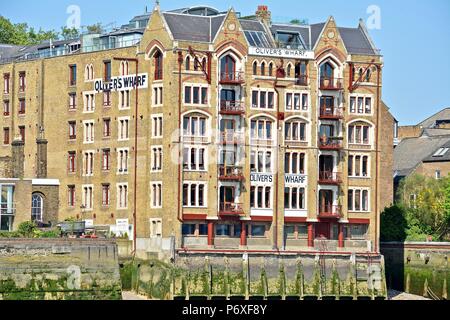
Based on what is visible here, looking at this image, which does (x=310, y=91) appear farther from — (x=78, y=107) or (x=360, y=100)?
(x=78, y=107)

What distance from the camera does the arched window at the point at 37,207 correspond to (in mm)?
110375

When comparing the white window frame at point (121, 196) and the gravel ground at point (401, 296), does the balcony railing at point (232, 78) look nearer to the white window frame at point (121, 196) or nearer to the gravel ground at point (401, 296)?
the white window frame at point (121, 196)

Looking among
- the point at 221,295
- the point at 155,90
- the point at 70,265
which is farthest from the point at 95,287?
the point at 155,90

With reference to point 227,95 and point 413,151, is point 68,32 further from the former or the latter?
point 227,95

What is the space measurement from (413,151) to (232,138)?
123ft

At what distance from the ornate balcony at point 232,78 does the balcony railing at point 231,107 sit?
143cm

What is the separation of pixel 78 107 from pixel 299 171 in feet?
58.9

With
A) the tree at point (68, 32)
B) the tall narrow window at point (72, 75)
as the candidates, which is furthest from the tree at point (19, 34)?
the tall narrow window at point (72, 75)

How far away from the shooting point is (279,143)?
4195 inches

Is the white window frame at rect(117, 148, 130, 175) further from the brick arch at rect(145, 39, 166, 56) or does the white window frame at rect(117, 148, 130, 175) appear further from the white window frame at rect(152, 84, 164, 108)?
the brick arch at rect(145, 39, 166, 56)

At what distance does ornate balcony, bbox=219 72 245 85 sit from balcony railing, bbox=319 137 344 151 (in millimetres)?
8125

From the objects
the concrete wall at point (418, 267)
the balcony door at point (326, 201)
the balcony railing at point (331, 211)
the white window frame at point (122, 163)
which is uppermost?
the white window frame at point (122, 163)
